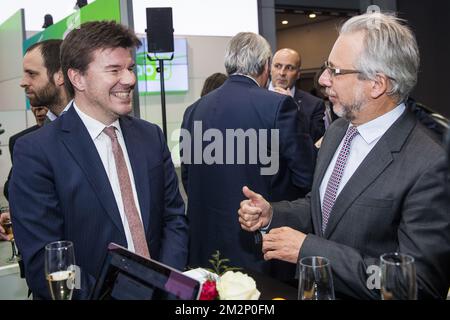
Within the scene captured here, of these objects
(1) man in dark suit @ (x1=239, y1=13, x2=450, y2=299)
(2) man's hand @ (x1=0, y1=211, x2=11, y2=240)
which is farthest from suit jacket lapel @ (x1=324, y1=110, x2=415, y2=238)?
(2) man's hand @ (x1=0, y1=211, x2=11, y2=240)

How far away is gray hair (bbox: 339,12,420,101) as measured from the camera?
5.36 feet

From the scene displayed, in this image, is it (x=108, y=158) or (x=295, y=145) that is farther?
(x=295, y=145)

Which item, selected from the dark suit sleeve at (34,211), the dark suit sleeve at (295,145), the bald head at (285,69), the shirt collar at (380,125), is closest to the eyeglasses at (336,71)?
the shirt collar at (380,125)

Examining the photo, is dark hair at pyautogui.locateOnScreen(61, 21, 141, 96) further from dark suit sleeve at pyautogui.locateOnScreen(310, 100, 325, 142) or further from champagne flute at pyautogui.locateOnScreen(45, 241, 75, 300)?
dark suit sleeve at pyautogui.locateOnScreen(310, 100, 325, 142)

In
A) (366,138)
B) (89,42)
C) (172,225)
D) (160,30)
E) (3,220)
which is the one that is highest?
(160,30)

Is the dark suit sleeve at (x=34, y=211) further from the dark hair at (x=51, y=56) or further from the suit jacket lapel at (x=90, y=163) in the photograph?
the dark hair at (x=51, y=56)

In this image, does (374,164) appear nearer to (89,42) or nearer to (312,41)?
(89,42)

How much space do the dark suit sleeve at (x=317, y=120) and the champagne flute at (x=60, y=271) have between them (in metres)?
3.11

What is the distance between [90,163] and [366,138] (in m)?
1.07

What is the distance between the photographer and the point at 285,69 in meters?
4.20

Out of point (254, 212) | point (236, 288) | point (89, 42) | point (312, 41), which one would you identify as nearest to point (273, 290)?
point (236, 288)

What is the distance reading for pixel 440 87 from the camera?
7965 millimetres
